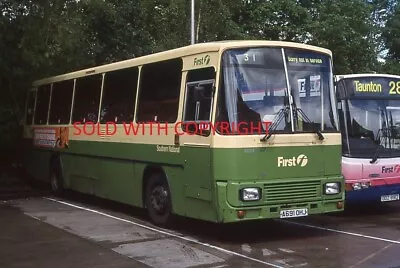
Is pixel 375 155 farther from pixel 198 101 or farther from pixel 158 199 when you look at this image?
pixel 158 199

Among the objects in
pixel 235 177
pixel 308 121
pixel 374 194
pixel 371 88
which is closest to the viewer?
pixel 235 177

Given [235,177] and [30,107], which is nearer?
[235,177]

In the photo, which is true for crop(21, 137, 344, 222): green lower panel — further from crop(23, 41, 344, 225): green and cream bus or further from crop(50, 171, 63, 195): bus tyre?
crop(50, 171, 63, 195): bus tyre

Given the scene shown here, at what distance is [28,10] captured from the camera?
516 inches

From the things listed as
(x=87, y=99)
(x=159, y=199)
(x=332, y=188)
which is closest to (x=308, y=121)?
(x=332, y=188)

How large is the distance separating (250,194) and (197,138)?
3.74 ft

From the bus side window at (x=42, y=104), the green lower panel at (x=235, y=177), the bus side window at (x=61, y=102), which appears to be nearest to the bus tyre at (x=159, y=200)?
the green lower panel at (x=235, y=177)

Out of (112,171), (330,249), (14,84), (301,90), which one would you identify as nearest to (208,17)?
(14,84)

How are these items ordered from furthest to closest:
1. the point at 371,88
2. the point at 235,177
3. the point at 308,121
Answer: the point at 371,88 < the point at 308,121 < the point at 235,177

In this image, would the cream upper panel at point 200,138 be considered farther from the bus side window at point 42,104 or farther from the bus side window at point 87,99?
the bus side window at point 42,104

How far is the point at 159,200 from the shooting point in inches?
387

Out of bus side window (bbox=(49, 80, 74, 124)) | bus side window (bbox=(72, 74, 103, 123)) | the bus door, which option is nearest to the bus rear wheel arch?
the bus door

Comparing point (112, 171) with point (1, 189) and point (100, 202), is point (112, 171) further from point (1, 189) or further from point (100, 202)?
point (1, 189)

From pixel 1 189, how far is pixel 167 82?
25.5ft
